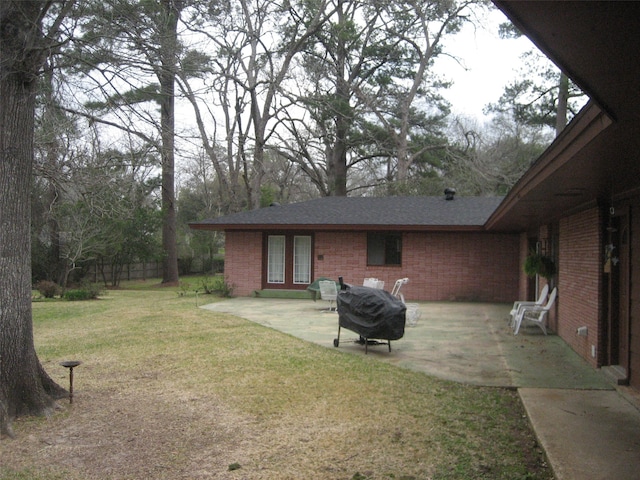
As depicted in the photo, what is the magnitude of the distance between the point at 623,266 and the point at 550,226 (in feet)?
16.5

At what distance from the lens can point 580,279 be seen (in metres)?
8.71

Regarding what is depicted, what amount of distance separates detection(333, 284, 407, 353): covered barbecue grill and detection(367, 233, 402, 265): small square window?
9582 mm

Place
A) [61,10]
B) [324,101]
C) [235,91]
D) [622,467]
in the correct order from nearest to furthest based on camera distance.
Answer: [622,467] < [61,10] < [324,101] < [235,91]

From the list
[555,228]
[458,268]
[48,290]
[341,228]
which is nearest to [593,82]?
[555,228]

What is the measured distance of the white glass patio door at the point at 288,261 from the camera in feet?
62.0

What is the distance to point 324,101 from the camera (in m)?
24.3

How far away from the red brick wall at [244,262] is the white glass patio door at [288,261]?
313 millimetres

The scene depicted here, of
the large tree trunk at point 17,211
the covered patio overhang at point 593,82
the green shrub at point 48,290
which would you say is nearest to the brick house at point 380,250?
the green shrub at point 48,290

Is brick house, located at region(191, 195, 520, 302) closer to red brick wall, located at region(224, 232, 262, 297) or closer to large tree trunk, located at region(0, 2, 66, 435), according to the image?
red brick wall, located at region(224, 232, 262, 297)

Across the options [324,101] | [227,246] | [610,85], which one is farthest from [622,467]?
[324,101]

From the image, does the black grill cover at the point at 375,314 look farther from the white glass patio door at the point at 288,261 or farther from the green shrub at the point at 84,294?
the green shrub at the point at 84,294

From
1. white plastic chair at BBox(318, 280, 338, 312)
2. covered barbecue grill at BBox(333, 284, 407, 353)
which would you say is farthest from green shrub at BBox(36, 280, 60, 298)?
covered barbecue grill at BBox(333, 284, 407, 353)

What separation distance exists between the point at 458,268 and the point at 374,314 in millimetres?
9991

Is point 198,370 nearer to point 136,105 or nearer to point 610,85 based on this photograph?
point 136,105
